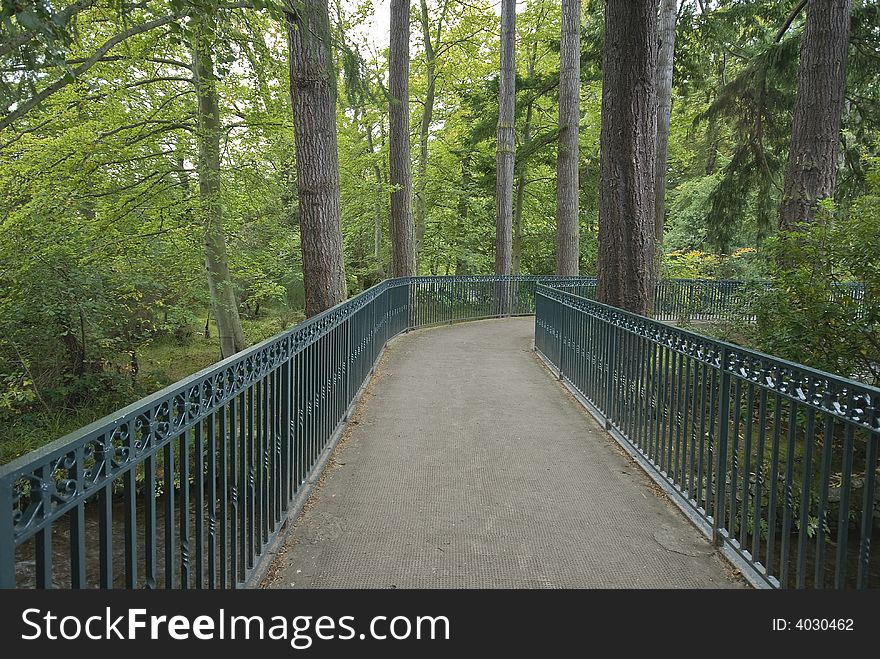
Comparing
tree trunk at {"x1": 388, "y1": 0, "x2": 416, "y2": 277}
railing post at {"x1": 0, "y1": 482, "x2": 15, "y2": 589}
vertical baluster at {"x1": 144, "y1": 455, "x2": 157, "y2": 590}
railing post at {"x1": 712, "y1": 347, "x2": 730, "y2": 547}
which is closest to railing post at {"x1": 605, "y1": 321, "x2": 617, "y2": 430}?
railing post at {"x1": 712, "y1": 347, "x2": 730, "y2": 547}

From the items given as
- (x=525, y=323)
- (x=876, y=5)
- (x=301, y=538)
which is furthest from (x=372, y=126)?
(x=301, y=538)

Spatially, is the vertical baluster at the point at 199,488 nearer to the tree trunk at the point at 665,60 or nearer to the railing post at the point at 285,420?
the railing post at the point at 285,420

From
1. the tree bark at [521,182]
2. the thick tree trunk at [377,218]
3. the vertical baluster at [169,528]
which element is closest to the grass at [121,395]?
the vertical baluster at [169,528]

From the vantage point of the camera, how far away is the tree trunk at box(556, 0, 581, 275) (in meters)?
18.4

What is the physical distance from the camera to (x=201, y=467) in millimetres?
2770

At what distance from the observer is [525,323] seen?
60.7 ft

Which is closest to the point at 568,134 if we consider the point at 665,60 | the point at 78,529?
the point at 665,60

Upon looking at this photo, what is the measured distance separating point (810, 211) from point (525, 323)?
8.69 metres

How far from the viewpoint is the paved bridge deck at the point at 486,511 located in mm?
3793

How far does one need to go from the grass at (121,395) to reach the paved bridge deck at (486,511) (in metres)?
4.45

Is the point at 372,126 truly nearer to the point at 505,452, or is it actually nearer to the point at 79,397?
the point at 79,397

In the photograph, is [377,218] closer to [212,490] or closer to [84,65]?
[84,65]

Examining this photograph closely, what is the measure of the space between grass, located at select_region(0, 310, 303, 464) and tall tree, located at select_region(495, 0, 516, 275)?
7.82 meters

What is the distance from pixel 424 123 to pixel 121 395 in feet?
59.5
